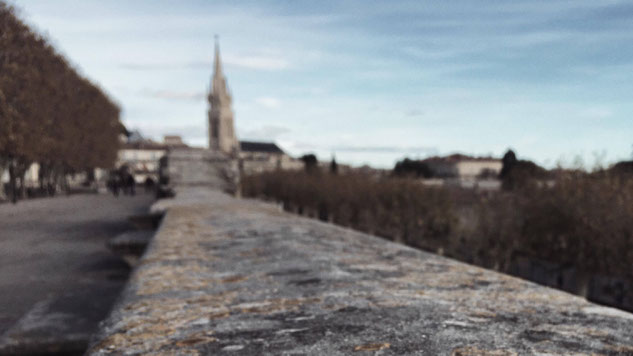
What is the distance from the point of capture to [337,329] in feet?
4.87

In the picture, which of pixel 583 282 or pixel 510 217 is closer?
pixel 583 282

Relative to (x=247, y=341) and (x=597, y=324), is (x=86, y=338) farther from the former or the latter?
(x=597, y=324)

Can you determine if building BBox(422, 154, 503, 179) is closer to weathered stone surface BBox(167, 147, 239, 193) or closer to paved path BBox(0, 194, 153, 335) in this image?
weathered stone surface BBox(167, 147, 239, 193)

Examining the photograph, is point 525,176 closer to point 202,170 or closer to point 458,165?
point 202,170

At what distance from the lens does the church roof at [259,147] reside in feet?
374

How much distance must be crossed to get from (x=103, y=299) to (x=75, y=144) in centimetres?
2998

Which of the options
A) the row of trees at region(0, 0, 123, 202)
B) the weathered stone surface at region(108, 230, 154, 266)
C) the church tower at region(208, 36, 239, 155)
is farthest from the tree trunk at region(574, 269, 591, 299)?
the church tower at region(208, 36, 239, 155)

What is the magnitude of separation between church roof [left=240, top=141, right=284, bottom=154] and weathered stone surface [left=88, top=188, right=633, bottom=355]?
365 ft

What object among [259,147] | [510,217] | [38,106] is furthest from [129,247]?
[259,147]

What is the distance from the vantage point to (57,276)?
292 inches

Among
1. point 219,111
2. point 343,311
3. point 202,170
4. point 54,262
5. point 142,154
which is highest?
point 219,111

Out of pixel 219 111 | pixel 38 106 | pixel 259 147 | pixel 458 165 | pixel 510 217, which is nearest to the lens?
pixel 510 217

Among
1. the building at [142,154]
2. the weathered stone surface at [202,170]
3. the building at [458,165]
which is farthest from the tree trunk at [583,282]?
the building at [142,154]

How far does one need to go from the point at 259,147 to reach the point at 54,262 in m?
109
